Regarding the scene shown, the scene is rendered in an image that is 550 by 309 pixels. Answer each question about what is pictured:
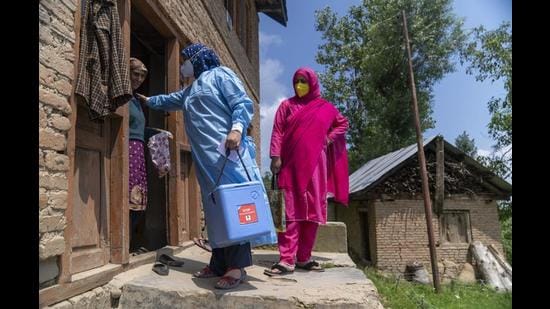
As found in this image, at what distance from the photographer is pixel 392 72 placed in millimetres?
23469

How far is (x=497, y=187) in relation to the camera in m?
15.9

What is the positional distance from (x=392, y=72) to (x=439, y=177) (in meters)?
9.39

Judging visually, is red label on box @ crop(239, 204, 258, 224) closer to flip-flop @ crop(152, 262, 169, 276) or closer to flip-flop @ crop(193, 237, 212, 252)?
flip-flop @ crop(152, 262, 169, 276)

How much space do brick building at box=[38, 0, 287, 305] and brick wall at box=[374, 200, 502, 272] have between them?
11.3m

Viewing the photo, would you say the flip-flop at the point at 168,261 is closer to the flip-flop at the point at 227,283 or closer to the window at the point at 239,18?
the flip-flop at the point at 227,283

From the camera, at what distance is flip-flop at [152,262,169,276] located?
3.19 m

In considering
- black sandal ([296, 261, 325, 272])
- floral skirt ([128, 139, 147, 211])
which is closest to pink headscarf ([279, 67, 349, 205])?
black sandal ([296, 261, 325, 272])

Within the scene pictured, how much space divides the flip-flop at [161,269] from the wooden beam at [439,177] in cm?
1358

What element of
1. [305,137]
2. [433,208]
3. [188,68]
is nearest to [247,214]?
[305,137]

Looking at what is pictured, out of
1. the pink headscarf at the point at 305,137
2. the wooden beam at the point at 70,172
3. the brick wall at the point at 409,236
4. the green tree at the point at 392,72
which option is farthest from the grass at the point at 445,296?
the green tree at the point at 392,72

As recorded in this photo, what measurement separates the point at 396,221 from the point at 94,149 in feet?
A: 44.9

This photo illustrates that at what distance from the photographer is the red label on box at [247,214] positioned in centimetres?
271

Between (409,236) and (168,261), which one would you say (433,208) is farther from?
(168,261)
